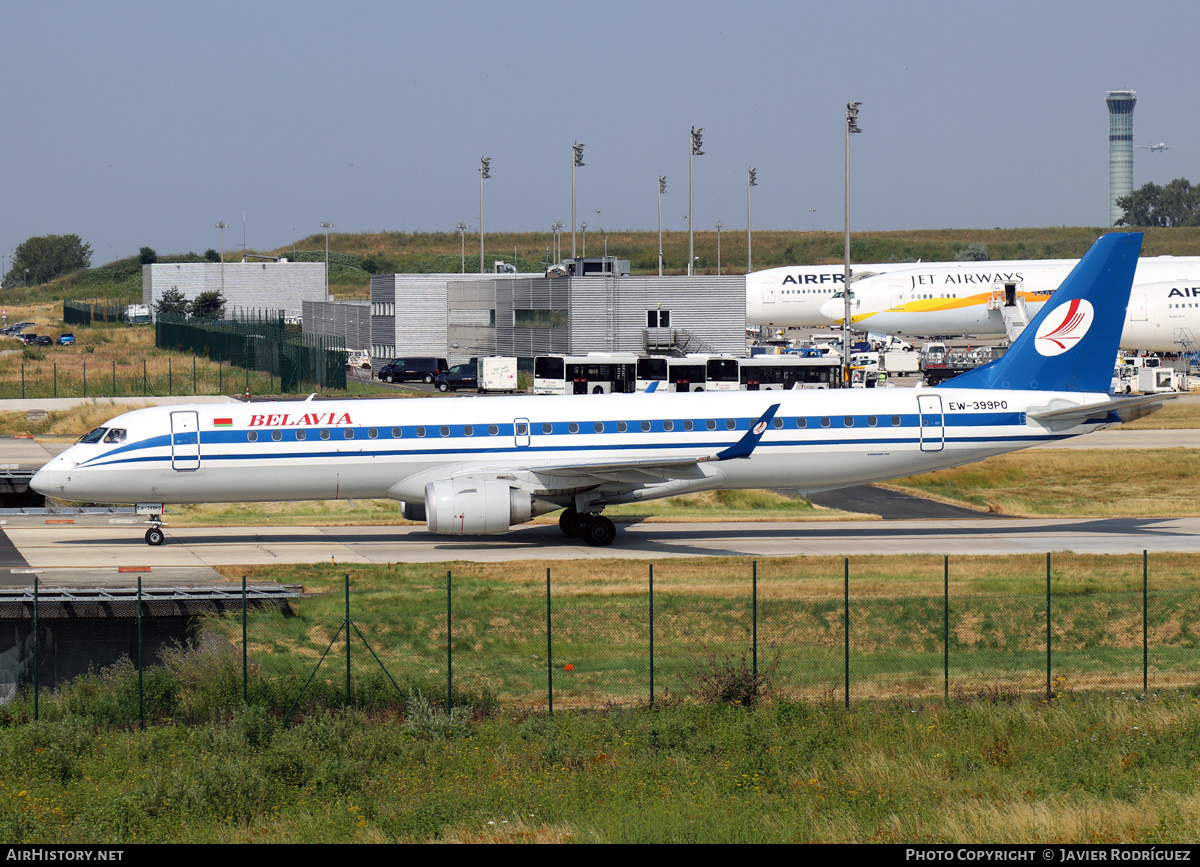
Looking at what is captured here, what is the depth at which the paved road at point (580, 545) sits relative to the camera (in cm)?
3173

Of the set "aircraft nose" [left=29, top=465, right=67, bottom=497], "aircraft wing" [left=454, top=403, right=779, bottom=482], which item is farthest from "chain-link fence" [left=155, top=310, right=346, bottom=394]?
"aircraft wing" [left=454, top=403, right=779, bottom=482]

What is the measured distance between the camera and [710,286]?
82688mm

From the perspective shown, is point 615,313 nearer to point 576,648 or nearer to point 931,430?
point 931,430

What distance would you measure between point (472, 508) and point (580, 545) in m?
4.58

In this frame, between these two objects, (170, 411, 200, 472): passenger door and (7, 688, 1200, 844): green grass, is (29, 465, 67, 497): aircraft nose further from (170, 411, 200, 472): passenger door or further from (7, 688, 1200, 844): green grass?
(7, 688, 1200, 844): green grass

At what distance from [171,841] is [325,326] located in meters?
103

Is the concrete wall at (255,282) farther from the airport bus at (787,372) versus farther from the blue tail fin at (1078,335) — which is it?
the blue tail fin at (1078,335)

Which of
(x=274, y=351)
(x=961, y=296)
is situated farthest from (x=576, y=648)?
(x=961, y=296)

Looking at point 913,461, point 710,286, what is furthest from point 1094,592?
point 710,286

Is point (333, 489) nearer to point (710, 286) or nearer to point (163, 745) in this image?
point (163, 745)

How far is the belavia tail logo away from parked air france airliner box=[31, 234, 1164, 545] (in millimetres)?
41

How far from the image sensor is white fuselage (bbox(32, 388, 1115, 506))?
105 feet

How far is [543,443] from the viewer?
32.9 meters

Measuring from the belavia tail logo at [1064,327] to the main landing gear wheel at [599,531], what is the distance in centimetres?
1336
